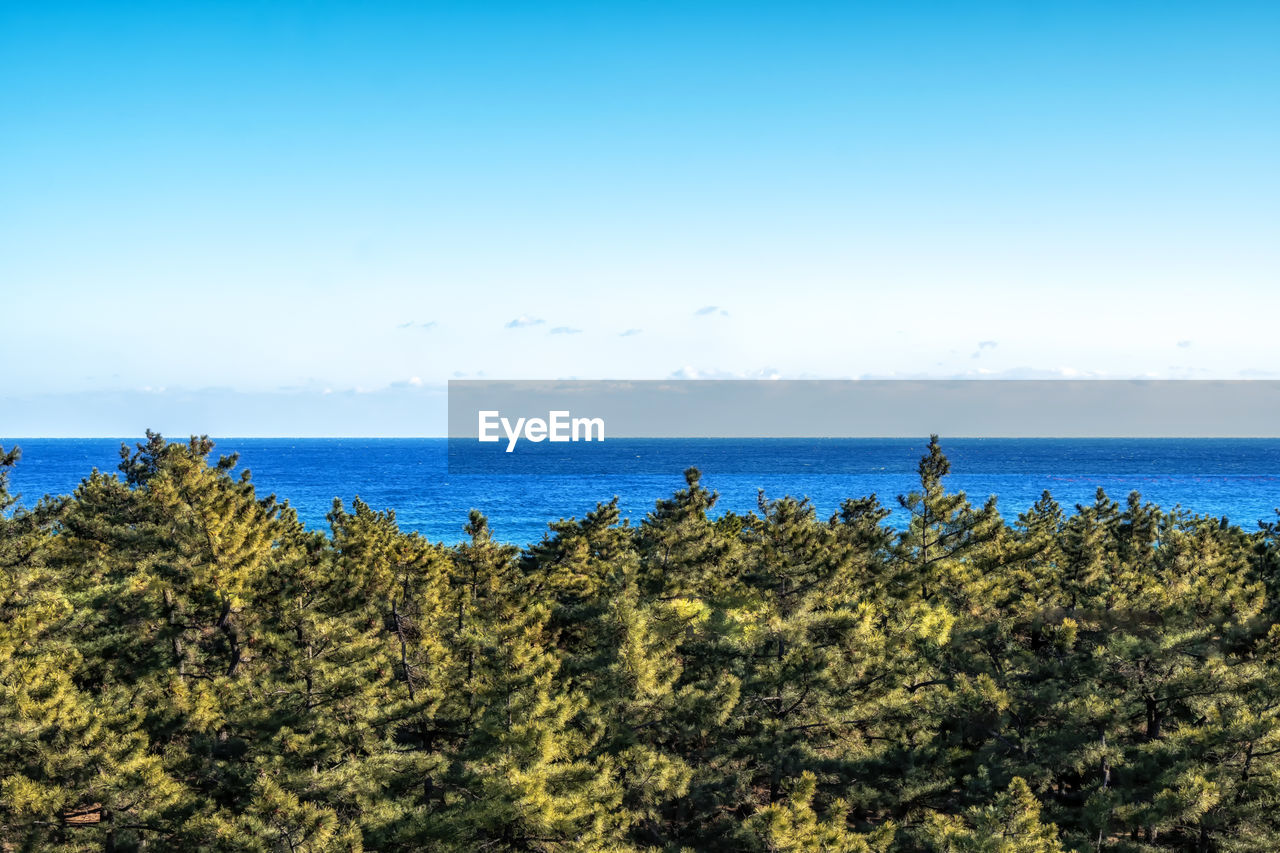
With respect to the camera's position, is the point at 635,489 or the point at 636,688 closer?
the point at 636,688

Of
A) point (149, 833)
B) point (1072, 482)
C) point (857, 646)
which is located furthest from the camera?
point (1072, 482)

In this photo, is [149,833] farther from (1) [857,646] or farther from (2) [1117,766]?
(2) [1117,766]

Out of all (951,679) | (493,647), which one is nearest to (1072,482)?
(951,679)

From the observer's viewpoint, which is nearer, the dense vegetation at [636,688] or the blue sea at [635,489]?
the dense vegetation at [636,688]

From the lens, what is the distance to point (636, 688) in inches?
860

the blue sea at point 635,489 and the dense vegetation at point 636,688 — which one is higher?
the dense vegetation at point 636,688

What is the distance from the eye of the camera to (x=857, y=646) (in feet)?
79.5

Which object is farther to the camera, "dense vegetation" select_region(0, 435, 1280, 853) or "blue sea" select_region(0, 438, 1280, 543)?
"blue sea" select_region(0, 438, 1280, 543)

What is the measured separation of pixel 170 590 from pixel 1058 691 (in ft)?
92.2

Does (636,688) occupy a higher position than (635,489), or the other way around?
(636,688)

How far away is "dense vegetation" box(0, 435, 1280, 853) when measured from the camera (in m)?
18.8

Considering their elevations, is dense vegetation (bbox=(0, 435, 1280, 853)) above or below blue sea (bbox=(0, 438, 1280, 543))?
above

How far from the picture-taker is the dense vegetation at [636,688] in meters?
18.8

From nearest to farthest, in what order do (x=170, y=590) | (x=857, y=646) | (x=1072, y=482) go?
1. (x=857, y=646)
2. (x=170, y=590)
3. (x=1072, y=482)
